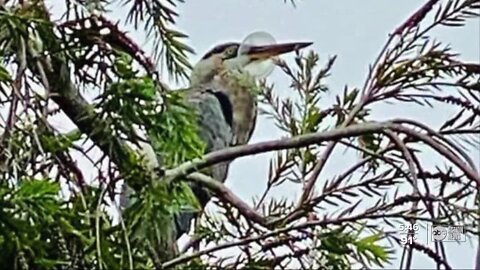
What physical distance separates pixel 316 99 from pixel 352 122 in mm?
126

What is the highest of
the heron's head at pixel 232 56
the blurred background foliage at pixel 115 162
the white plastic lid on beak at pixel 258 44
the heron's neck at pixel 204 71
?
the heron's neck at pixel 204 71

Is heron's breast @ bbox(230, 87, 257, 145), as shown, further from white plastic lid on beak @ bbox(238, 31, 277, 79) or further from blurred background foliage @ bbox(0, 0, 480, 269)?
blurred background foliage @ bbox(0, 0, 480, 269)

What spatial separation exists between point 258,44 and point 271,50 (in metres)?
0.06

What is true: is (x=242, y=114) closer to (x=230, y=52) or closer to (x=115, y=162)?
(x=230, y=52)

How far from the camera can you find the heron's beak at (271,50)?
735 millimetres

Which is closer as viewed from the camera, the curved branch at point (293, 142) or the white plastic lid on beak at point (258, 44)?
the curved branch at point (293, 142)

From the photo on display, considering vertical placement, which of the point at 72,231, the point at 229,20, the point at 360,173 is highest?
the point at 229,20

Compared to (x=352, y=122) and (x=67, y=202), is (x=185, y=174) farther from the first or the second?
(x=352, y=122)

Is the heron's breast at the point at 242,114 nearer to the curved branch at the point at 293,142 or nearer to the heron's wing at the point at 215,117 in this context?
the heron's wing at the point at 215,117

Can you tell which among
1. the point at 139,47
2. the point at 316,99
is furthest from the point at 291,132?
the point at 139,47

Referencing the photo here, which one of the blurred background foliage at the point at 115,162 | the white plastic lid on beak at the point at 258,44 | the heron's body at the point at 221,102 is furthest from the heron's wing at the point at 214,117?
the blurred background foliage at the point at 115,162

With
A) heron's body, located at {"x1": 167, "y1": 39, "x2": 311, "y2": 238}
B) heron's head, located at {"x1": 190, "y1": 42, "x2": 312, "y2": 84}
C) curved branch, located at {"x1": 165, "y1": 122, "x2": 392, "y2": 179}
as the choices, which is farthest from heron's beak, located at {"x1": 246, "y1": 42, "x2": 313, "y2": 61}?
curved branch, located at {"x1": 165, "y1": 122, "x2": 392, "y2": 179}

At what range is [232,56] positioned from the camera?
94cm

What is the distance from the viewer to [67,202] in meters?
0.34
